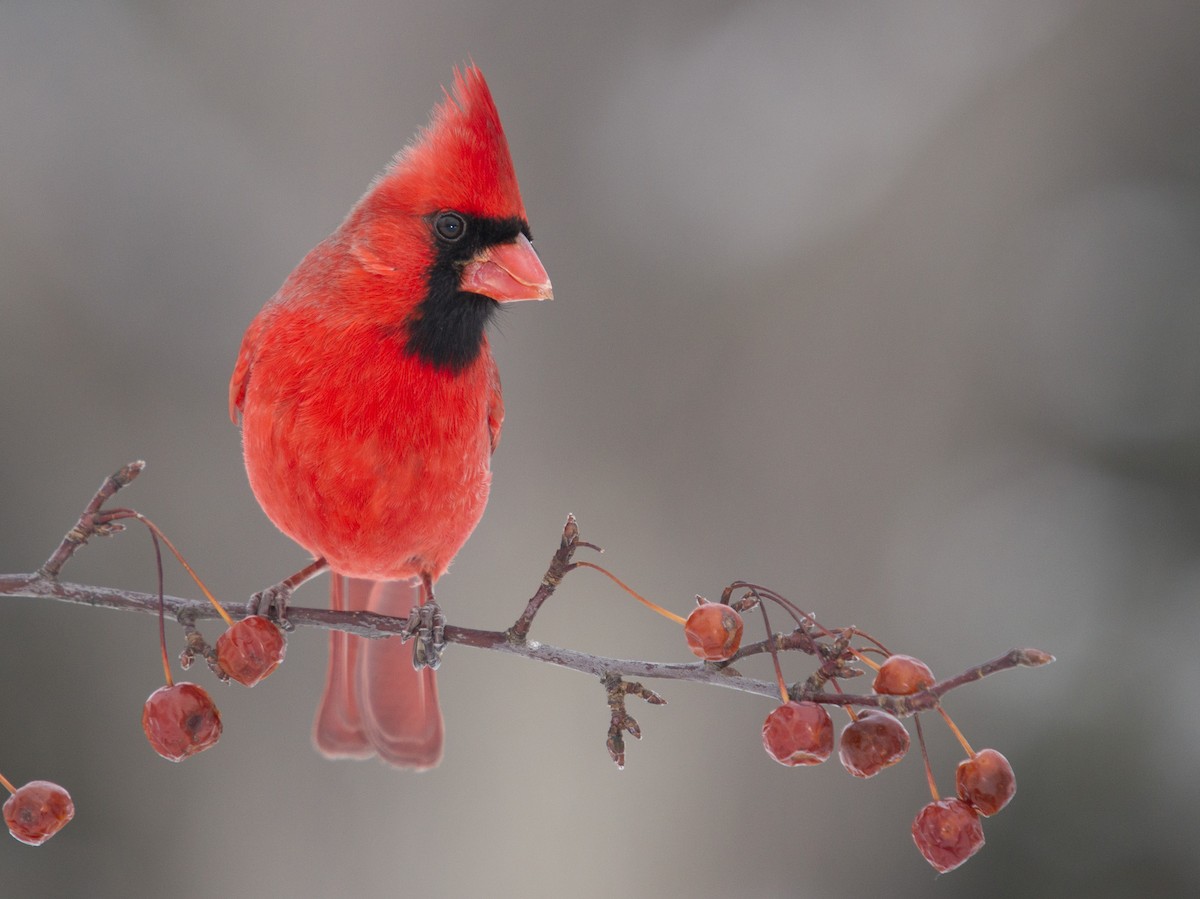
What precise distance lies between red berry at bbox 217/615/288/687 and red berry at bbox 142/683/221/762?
39mm

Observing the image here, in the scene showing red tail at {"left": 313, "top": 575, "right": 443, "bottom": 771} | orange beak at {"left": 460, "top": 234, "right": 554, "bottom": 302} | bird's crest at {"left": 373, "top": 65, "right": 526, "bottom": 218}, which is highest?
bird's crest at {"left": 373, "top": 65, "right": 526, "bottom": 218}

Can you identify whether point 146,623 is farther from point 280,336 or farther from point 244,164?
point 280,336

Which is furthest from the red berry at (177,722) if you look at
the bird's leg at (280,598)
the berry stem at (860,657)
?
the berry stem at (860,657)

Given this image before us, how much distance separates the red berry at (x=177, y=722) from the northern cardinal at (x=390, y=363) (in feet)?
0.90

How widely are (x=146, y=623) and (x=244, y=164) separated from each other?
0.93m

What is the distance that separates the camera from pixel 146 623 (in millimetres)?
2234

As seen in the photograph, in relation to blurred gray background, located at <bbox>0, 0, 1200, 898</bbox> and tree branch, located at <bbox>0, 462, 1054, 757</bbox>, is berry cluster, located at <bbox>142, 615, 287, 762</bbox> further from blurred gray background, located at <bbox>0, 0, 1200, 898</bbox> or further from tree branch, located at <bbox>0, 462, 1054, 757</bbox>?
blurred gray background, located at <bbox>0, 0, 1200, 898</bbox>

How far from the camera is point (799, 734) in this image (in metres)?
0.77

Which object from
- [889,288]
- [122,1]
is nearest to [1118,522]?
[889,288]

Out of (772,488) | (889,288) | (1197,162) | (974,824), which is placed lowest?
(974,824)

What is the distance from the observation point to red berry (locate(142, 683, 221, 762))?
83cm

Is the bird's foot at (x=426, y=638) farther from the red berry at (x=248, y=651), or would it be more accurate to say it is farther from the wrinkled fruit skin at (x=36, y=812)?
the wrinkled fruit skin at (x=36, y=812)

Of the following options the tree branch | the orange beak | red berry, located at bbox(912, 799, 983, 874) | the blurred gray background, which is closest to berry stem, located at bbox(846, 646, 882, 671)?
the tree branch

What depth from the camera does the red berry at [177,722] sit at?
83 centimetres
